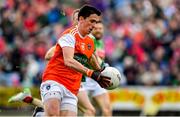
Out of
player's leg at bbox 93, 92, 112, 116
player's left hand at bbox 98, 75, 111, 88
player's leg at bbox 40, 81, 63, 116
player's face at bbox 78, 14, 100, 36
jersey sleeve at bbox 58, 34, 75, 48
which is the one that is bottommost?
player's leg at bbox 93, 92, 112, 116

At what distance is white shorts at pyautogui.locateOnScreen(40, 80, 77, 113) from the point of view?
10.0 m

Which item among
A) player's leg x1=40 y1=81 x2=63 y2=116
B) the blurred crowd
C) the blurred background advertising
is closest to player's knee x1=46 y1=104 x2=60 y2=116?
player's leg x1=40 y1=81 x2=63 y2=116

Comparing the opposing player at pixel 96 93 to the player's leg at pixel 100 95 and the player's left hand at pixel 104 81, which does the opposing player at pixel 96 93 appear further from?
the player's left hand at pixel 104 81

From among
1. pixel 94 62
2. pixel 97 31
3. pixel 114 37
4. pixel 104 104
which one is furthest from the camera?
pixel 114 37

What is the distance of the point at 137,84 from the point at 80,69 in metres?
9.64

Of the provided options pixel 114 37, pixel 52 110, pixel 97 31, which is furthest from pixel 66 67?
pixel 114 37

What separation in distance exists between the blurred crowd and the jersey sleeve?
9249mm

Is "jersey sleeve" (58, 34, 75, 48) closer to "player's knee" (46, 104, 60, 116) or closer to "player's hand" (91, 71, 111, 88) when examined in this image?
"player's hand" (91, 71, 111, 88)

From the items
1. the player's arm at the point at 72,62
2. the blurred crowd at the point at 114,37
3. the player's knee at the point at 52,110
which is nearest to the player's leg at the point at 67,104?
the player's knee at the point at 52,110

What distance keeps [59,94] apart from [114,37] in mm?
10571

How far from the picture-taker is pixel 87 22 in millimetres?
9930

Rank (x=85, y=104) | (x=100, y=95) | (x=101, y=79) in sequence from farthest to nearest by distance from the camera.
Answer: (x=100, y=95) < (x=85, y=104) < (x=101, y=79)

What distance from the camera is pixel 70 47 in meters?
9.85

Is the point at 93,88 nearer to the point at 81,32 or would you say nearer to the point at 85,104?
the point at 85,104
